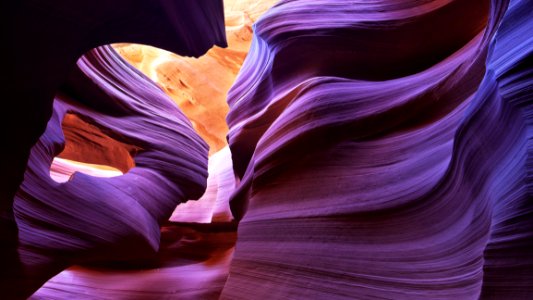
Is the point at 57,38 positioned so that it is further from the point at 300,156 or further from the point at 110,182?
the point at 110,182

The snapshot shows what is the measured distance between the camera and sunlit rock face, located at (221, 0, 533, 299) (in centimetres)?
120

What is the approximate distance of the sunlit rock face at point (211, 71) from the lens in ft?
21.1

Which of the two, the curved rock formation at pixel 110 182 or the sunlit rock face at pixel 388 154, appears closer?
the sunlit rock face at pixel 388 154

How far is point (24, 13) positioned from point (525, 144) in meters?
1.35

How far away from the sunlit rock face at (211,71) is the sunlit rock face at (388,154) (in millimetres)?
3443

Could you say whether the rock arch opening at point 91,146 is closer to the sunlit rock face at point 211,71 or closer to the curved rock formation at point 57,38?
the curved rock formation at point 57,38

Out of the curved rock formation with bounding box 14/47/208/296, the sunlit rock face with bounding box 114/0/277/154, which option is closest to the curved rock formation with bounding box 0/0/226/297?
the curved rock formation with bounding box 14/47/208/296

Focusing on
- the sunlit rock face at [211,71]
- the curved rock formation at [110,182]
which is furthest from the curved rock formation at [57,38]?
the sunlit rock face at [211,71]

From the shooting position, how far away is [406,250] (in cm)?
160

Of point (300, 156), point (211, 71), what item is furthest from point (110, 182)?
point (211, 71)

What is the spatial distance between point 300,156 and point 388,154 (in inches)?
17.3

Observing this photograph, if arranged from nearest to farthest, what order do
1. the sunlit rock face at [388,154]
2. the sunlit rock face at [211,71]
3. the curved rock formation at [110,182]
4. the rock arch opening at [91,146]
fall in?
the sunlit rock face at [388,154]
the curved rock formation at [110,182]
the rock arch opening at [91,146]
the sunlit rock face at [211,71]

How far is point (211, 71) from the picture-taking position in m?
6.59

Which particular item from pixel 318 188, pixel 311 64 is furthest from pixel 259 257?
pixel 311 64
